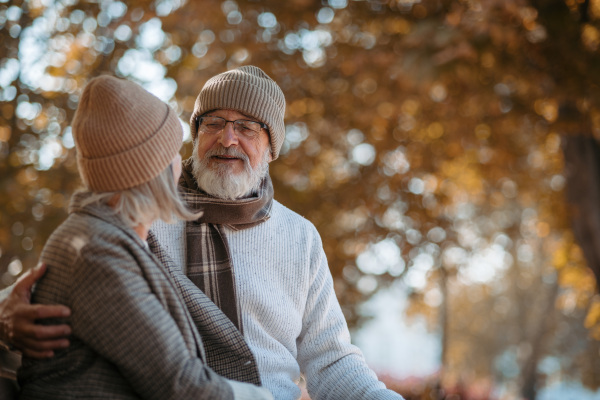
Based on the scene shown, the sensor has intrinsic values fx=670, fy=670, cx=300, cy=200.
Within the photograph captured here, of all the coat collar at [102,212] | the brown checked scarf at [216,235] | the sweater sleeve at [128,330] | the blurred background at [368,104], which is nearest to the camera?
the sweater sleeve at [128,330]

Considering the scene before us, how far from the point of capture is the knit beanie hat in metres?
2.53

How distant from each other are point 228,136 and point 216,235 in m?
0.37

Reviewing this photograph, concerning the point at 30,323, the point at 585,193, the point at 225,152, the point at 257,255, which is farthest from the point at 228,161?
the point at 585,193

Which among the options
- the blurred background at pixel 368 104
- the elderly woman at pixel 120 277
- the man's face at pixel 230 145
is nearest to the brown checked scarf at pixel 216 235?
the man's face at pixel 230 145

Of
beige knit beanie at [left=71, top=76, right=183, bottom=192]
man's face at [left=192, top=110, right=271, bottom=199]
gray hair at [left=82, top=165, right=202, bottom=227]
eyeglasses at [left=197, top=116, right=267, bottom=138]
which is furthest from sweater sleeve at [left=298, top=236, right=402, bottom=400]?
beige knit beanie at [left=71, top=76, right=183, bottom=192]

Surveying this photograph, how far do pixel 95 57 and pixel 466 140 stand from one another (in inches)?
151

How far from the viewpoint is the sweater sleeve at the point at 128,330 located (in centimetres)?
162

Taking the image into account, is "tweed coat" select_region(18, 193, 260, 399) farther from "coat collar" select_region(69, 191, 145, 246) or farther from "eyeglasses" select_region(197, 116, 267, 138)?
"eyeglasses" select_region(197, 116, 267, 138)

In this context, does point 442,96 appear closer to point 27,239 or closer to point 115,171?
point 27,239

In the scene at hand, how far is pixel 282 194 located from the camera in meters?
5.96

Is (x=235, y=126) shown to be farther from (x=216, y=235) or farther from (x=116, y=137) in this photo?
(x=116, y=137)

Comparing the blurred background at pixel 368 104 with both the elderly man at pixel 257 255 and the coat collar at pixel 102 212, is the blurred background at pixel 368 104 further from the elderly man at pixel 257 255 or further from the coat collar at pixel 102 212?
the coat collar at pixel 102 212

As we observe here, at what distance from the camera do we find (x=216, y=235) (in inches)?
98.3

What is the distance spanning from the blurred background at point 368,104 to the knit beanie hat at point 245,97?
8.06ft
